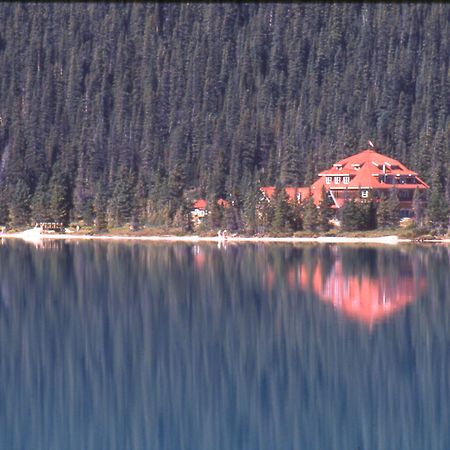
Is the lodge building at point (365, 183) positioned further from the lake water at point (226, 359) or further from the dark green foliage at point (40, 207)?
the lake water at point (226, 359)

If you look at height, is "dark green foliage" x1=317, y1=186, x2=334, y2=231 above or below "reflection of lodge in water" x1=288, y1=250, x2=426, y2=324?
above

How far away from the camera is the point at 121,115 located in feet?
463

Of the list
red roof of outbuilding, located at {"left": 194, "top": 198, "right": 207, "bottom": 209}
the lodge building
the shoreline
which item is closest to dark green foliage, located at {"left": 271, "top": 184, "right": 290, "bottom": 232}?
the shoreline

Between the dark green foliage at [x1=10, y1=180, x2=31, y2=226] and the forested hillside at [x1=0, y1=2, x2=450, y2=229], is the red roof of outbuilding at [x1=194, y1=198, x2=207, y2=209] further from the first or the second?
the dark green foliage at [x1=10, y1=180, x2=31, y2=226]

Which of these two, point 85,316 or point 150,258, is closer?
point 85,316

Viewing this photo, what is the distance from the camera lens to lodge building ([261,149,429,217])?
309ft

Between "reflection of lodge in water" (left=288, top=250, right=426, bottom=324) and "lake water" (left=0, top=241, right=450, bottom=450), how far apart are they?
110mm

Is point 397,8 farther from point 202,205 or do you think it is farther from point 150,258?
point 150,258

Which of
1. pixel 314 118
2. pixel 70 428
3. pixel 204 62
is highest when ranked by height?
pixel 204 62

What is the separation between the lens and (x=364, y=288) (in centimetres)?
4625

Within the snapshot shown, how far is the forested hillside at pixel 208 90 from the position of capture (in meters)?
123

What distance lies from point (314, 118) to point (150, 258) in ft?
225

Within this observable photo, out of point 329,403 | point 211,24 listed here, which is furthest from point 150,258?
point 211,24

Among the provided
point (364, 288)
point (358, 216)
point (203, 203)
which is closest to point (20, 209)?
point (203, 203)
